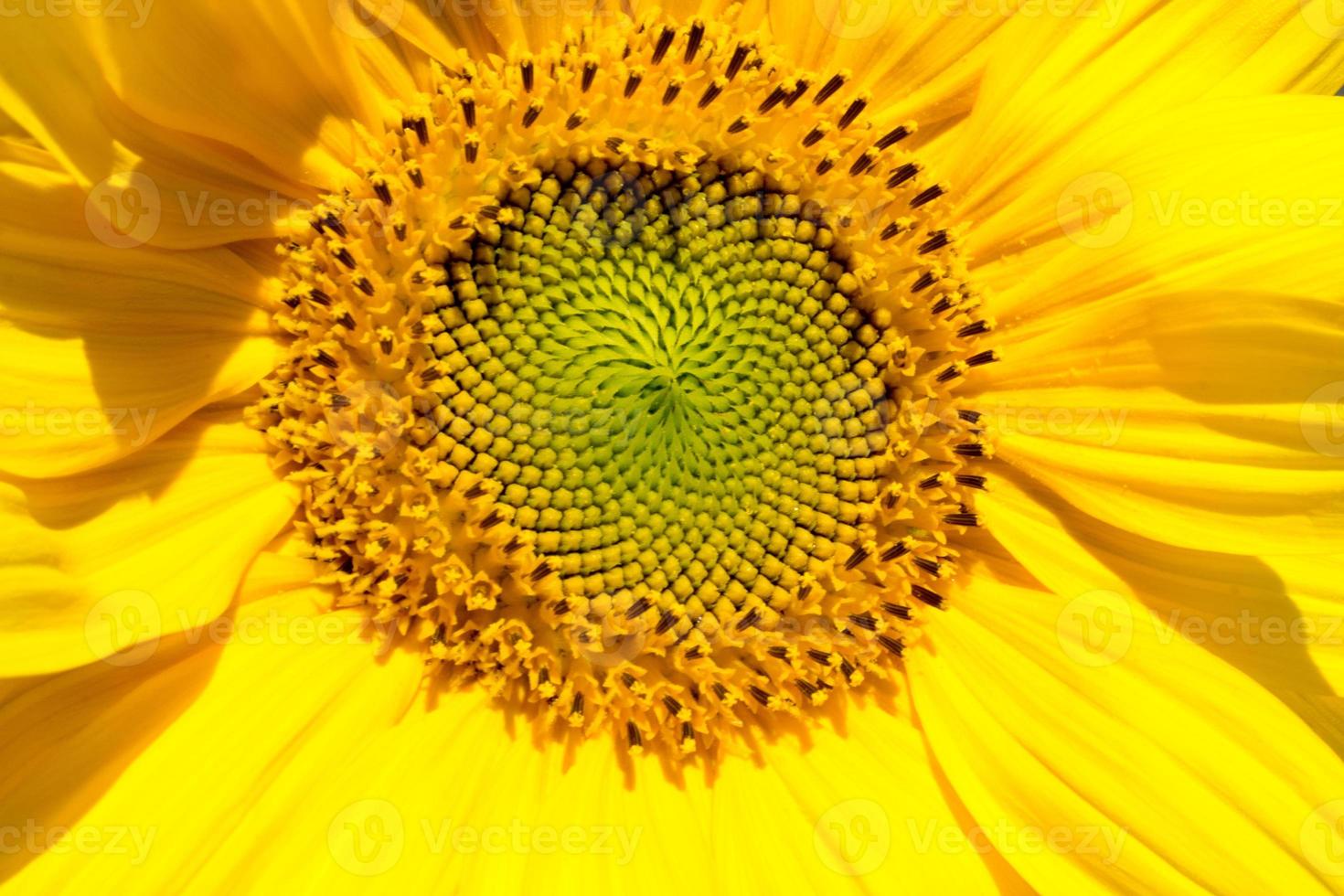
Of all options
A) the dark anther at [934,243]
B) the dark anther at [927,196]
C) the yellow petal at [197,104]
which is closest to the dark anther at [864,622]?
the dark anther at [934,243]

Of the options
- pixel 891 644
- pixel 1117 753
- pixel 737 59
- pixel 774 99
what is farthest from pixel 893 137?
pixel 1117 753

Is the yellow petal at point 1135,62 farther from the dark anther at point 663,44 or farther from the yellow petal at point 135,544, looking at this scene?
the yellow petal at point 135,544

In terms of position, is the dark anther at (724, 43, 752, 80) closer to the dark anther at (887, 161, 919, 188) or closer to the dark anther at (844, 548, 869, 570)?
the dark anther at (887, 161, 919, 188)

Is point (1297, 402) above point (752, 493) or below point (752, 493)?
above

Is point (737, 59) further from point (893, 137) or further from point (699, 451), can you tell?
point (699, 451)

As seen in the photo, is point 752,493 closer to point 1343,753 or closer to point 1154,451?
point 1154,451

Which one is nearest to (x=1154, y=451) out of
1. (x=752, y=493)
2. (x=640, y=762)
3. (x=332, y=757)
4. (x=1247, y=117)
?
(x=1247, y=117)

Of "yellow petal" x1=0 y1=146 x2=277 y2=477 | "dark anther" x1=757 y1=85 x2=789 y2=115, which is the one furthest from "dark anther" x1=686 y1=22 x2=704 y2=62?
"yellow petal" x1=0 y1=146 x2=277 y2=477
